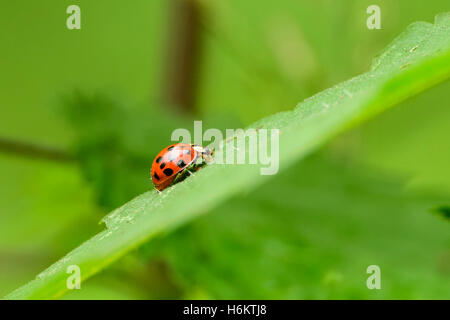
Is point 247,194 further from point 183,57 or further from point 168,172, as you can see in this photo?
point 183,57

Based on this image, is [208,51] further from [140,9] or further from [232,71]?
[140,9]

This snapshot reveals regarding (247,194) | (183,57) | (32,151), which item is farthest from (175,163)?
(183,57)

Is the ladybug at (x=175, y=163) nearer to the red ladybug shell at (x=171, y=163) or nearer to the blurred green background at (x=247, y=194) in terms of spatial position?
the red ladybug shell at (x=171, y=163)

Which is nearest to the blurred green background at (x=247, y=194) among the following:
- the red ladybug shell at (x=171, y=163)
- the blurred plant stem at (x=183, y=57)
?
the blurred plant stem at (x=183, y=57)

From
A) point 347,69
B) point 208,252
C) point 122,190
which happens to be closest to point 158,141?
point 122,190

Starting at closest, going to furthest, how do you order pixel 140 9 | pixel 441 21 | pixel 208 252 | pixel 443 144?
pixel 441 21, pixel 208 252, pixel 443 144, pixel 140 9

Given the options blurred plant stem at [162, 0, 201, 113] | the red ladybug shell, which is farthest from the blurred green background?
the red ladybug shell
